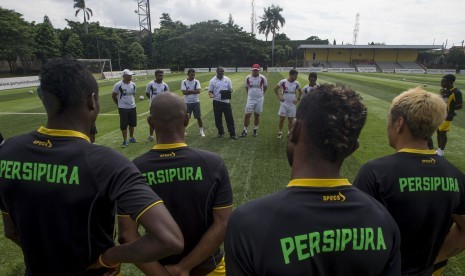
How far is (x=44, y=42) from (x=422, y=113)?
177ft

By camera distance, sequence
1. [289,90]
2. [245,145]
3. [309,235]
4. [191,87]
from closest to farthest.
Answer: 1. [309,235]
2. [245,145]
3. [289,90]
4. [191,87]

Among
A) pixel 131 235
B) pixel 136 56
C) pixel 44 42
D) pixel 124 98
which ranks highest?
pixel 44 42

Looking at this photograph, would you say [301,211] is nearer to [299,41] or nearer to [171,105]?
[171,105]

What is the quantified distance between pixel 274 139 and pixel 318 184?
860cm

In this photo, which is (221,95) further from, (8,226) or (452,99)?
(8,226)

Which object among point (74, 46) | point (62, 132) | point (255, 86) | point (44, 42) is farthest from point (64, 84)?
point (74, 46)

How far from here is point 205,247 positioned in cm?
228

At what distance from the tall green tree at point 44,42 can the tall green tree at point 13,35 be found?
12.6 ft

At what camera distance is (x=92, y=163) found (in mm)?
1602

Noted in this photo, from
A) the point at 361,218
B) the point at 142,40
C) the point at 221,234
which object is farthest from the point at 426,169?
the point at 142,40

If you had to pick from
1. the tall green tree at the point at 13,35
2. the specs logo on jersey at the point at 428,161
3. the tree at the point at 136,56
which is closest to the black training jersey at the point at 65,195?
the specs logo on jersey at the point at 428,161

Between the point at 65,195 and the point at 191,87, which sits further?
the point at 191,87

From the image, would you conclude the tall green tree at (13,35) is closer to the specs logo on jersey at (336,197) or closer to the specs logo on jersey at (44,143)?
the specs logo on jersey at (44,143)

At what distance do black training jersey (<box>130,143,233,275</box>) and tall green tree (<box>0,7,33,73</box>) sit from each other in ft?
151
